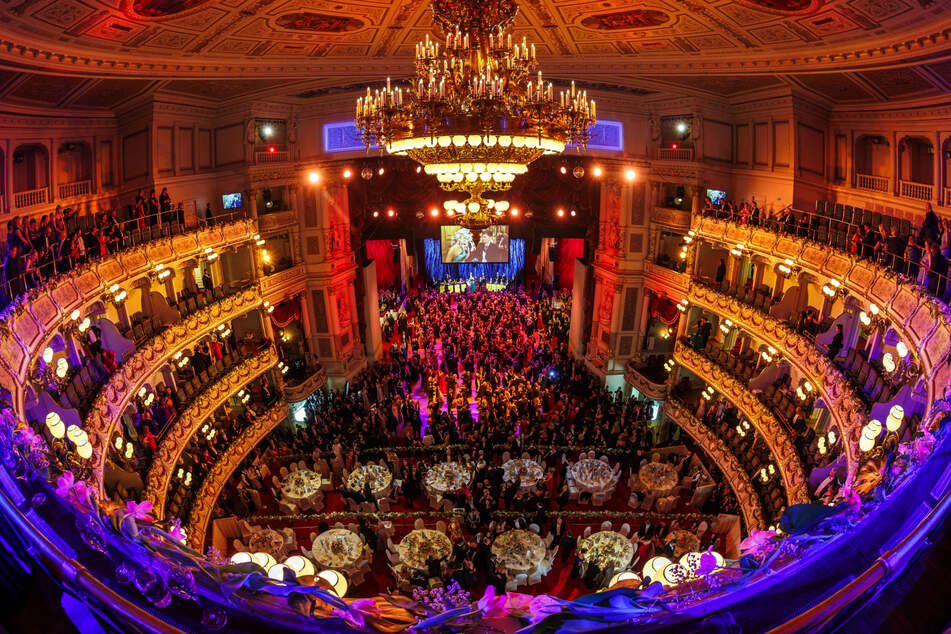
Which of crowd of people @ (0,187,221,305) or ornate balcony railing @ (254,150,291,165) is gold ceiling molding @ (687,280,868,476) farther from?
ornate balcony railing @ (254,150,291,165)

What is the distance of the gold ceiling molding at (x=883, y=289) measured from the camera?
25.6 feet

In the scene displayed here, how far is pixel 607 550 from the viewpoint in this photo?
12.7 m

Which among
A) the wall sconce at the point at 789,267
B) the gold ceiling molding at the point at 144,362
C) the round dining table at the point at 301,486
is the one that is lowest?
the round dining table at the point at 301,486

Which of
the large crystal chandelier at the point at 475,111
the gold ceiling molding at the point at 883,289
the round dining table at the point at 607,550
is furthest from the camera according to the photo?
the round dining table at the point at 607,550

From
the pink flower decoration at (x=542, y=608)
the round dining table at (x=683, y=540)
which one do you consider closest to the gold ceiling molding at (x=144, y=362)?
the pink flower decoration at (x=542, y=608)

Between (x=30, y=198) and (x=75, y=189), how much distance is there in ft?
5.50

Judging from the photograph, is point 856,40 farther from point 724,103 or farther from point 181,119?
point 181,119

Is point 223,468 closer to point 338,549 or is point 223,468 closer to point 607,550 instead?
point 338,549

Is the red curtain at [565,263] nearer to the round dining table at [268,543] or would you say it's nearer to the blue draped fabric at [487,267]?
the blue draped fabric at [487,267]

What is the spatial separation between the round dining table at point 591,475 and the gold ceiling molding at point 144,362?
10.5 meters

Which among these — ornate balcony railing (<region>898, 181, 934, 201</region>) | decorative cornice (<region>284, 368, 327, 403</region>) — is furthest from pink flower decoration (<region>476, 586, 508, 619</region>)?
decorative cornice (<region>284, 368, 327, 403</region>)

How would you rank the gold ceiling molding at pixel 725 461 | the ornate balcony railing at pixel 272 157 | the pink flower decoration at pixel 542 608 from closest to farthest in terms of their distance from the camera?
1. the pink flower decoration at pixel 542 608
2. the gold ceiling molding at pixel 725 461
3. the ornate balcony railing at pixel 272 157

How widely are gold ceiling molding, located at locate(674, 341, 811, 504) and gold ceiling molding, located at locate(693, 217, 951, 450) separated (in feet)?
8.88

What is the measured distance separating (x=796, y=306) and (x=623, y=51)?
829cm
